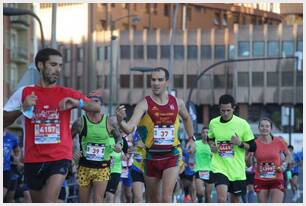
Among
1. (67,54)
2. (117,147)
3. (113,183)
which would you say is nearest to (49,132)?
(117,147)

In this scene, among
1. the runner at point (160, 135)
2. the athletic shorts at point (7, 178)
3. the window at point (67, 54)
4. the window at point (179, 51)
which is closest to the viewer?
the runner at point (160, 135)

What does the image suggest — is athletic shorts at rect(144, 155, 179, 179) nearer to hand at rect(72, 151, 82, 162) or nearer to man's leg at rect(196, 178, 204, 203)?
hand at rect(72, 151, 82, 162)

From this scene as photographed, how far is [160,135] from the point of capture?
1162 centimetres

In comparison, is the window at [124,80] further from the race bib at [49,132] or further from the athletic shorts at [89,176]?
the race bib at [49,132]

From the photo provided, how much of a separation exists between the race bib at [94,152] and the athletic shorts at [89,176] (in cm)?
17

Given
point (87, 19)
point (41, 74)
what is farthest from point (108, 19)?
point (41, 74)

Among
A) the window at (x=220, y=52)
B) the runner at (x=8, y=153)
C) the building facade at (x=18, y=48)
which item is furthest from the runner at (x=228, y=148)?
the window at (x=220, y=52)

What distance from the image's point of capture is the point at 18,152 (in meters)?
17.0

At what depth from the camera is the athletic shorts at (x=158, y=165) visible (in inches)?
461

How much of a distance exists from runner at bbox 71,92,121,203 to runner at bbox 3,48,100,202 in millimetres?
3250

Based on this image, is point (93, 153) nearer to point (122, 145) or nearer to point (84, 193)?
point (84, 193)

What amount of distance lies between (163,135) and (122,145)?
2.70m

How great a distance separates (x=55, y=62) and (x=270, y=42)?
8428 cm

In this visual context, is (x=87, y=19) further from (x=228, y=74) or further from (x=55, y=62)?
(x=55, y=62)
